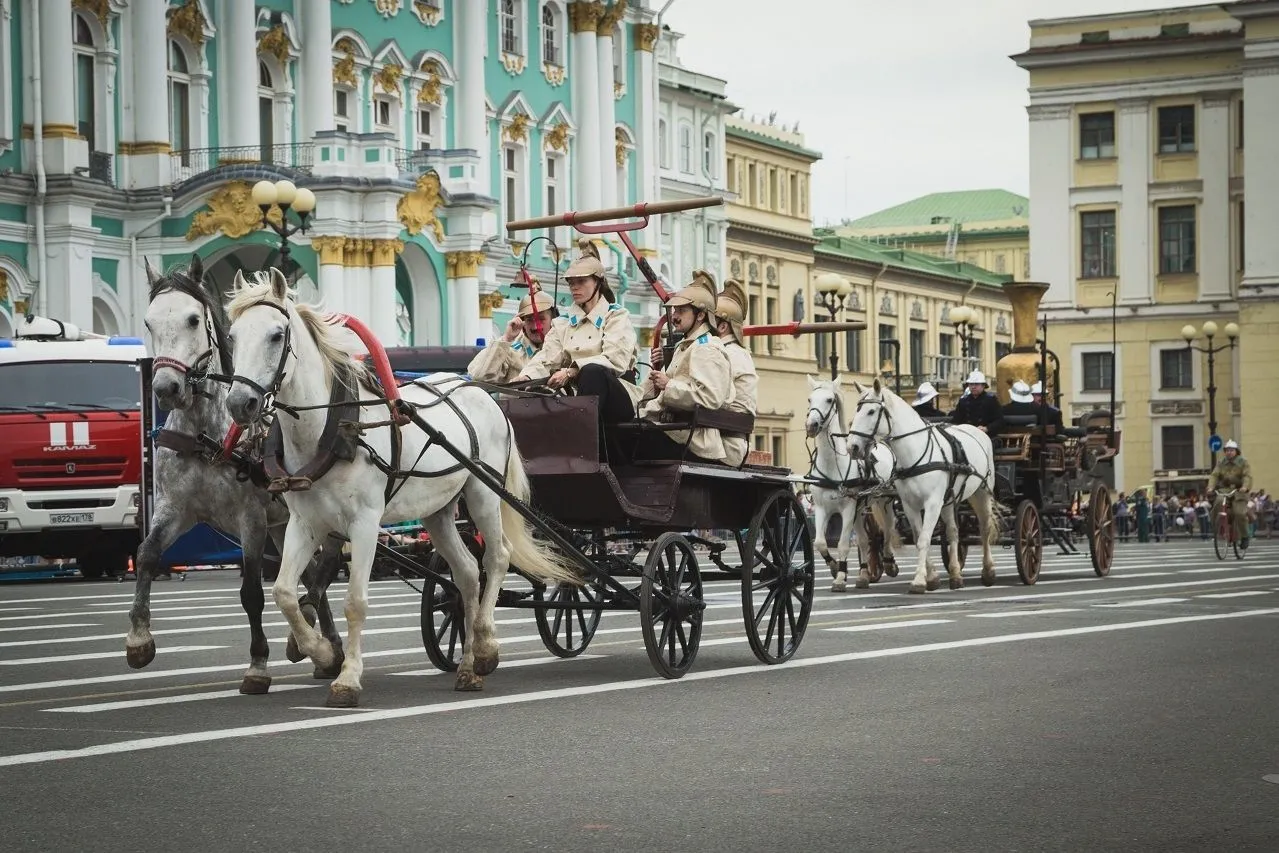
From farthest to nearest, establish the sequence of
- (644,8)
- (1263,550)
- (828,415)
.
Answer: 1. (644,8)
2. (1263,550)
3. (828,415)

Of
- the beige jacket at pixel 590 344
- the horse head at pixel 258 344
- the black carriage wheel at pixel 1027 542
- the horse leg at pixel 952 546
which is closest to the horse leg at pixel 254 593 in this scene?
the horse head at pixel 258 344

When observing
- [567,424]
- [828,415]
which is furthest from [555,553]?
[828,415]

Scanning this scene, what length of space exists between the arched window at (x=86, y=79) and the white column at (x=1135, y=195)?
38.9 metres

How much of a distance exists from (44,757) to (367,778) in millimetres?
A: 1526

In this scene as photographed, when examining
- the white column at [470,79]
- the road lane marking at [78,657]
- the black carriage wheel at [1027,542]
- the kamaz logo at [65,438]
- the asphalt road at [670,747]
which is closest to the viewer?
the asphalt road at [670,747]

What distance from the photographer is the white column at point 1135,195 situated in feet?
230

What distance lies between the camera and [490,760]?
8898 millimetres

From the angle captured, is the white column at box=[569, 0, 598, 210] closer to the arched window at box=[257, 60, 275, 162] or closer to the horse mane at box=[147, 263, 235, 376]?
the arched window at box=[257, 60, 275, 162]

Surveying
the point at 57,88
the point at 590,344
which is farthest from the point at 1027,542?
the point at 57,88

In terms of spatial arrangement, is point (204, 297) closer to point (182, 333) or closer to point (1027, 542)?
point (182, 333)

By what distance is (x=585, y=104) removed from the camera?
2335 inches

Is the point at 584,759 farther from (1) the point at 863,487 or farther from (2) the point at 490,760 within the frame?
(1) the point at 863,487

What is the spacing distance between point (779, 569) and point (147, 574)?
A: 4.16 meters

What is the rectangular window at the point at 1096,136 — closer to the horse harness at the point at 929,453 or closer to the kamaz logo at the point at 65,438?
the horse harness at the point at 929,453
